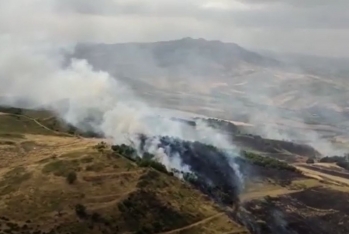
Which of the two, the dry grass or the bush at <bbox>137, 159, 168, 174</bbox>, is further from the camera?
the bush at <bbox>137, 159, 168, 174</bbox>

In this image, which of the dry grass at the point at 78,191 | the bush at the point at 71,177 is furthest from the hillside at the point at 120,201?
the dry grass at the point at 78,191

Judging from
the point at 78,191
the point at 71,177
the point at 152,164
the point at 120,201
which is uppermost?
the point at 152,164

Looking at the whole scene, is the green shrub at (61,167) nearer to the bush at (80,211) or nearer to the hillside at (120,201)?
the hillside at (120,201)

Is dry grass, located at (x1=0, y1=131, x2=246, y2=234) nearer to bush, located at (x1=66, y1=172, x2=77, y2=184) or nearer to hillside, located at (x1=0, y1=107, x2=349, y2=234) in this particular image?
hillside, located at (x1=0, y1=107, x2=349, y2=234)

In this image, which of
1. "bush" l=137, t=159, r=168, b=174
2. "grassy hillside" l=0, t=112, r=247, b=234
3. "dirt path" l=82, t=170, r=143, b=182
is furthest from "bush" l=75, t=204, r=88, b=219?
"bush" l=137, t=159, r=168, b=174

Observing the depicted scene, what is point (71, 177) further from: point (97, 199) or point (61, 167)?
point (97, 199)

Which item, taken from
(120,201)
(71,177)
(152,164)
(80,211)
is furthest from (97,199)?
(152,164)

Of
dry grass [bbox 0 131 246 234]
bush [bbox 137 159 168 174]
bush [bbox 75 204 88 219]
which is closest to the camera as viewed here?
dry grass [bbox 0 131 246 234]

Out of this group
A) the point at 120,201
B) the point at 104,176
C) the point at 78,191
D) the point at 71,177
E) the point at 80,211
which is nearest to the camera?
the point at 80,211

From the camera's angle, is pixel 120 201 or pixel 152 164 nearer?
pixel 120 201

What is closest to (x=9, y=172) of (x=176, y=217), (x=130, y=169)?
(x=130, y=169)
